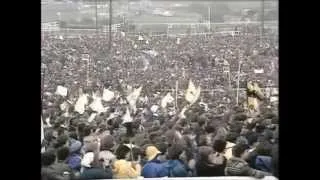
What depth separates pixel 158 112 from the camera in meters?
1.61

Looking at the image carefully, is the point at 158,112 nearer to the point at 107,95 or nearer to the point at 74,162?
the point at 107,95

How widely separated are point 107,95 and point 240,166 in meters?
0.48

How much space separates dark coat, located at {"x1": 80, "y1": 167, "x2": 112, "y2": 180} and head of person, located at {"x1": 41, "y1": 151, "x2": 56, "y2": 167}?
10 cm

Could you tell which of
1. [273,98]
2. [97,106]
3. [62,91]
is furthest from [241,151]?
[62,91]

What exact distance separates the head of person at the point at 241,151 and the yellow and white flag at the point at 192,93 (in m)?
0.20

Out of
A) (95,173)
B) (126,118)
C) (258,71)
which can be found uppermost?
(258,71)

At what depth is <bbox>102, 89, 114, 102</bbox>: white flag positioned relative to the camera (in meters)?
1.60

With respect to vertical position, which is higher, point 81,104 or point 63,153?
point 81,104

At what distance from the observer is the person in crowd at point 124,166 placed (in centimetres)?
159

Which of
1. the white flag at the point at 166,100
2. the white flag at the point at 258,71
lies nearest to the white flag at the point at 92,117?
the white flag at the point at 166,100
